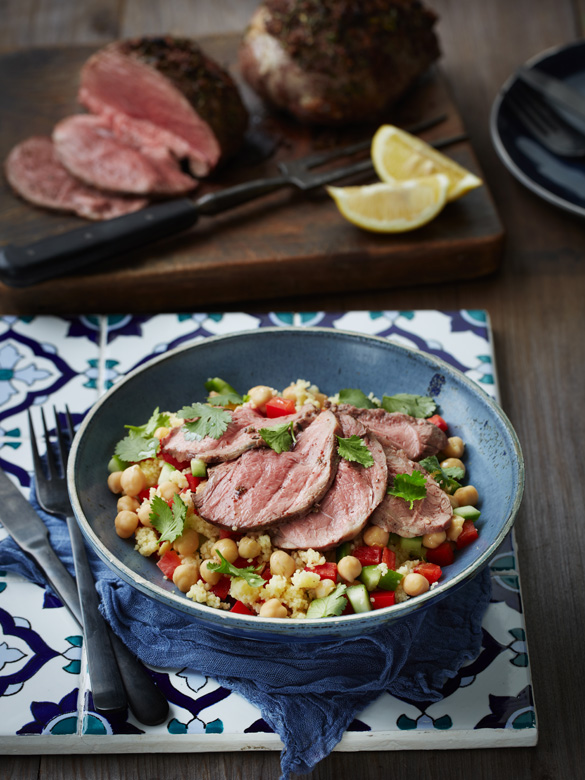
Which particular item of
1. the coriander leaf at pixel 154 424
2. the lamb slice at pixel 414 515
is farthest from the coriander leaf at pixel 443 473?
the coriander leaf at pixel 154 424

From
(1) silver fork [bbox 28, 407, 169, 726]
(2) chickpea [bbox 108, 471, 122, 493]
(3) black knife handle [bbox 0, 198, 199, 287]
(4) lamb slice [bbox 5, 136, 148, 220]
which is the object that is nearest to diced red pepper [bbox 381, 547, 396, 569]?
(1) silver fork [bbox 28, 407, 169, 726]

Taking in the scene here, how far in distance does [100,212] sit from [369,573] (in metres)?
2.81

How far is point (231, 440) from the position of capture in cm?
275

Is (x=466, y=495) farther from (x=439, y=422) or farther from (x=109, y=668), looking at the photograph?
(x=109, y=668)

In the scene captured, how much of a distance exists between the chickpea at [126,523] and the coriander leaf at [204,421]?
0.31m

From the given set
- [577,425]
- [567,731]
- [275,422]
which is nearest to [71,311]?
[275,422]

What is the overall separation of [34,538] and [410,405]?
1398 mm

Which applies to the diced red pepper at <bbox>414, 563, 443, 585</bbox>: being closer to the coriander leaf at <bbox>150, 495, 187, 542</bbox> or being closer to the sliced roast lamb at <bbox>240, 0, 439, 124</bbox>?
the coriander leaf at <bbox>150, 495, 187, 542</bbox>

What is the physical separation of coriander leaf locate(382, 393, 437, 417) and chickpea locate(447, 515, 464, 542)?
1.61 feet

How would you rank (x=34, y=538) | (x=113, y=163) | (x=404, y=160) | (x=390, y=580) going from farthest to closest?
1. (x=113, y=163)
2. (x=404, y=160)
3. (x=34, y=538)
4. (x=390, y=580)

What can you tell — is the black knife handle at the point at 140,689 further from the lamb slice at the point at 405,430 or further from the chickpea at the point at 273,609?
the lamb slice at the point at 405,430

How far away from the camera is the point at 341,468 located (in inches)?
103

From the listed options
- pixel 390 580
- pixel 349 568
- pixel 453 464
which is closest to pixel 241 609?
pixel 349 568

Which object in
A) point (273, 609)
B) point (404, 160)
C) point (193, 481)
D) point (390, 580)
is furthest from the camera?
point (404, 160)
